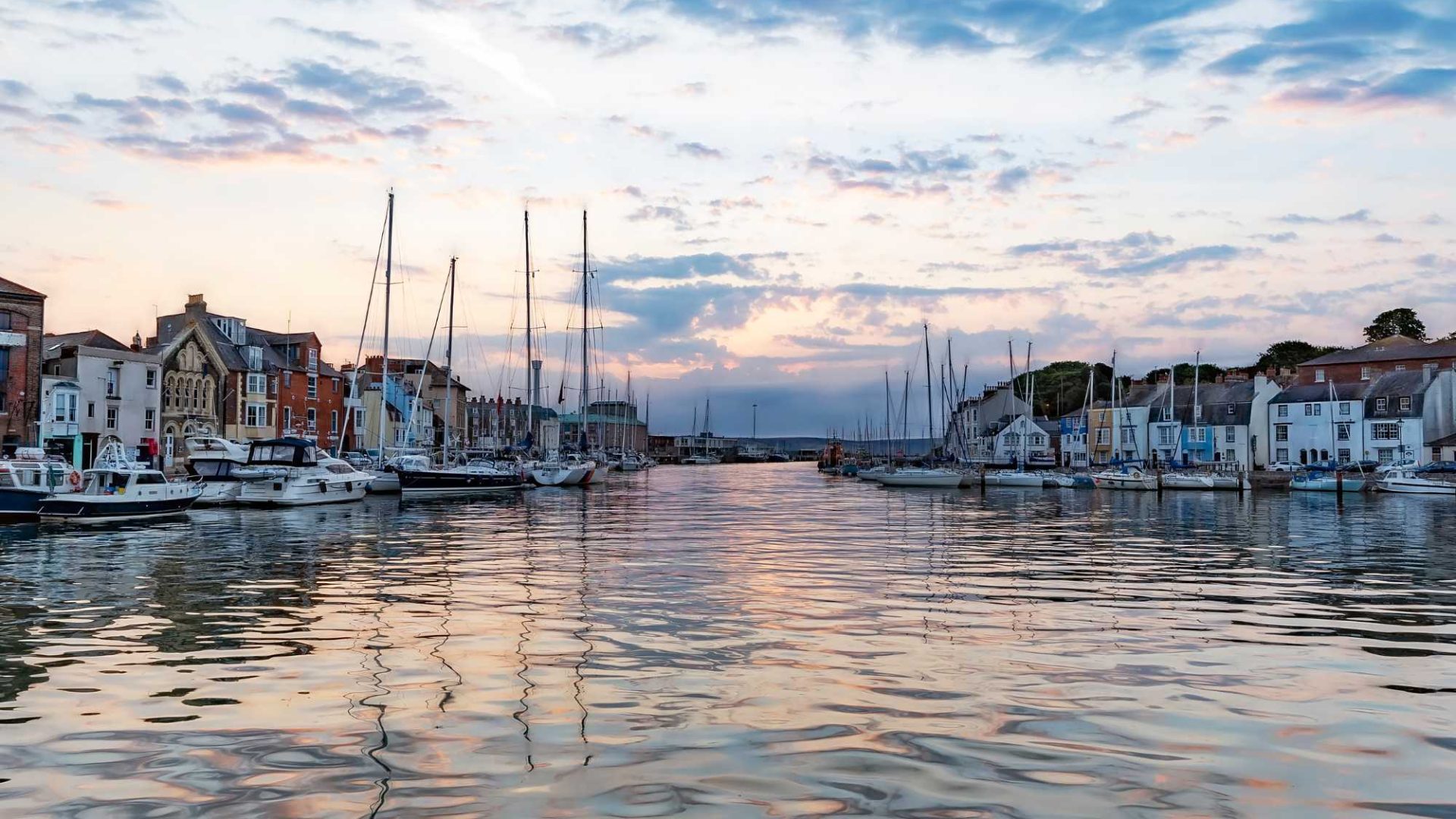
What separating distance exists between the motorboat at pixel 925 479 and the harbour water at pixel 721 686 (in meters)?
67.2

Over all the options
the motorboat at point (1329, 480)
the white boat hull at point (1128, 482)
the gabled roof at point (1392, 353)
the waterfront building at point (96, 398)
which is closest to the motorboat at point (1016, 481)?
the white boat hull at point (1128, 482)

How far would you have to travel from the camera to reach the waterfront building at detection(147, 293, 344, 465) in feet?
268

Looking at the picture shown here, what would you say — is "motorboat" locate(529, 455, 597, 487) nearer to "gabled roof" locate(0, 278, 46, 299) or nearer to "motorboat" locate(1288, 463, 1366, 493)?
"gabled roof" locate(0, 278, 46, 299)

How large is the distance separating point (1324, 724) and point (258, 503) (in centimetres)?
5469

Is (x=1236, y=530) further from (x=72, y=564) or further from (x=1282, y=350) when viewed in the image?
(x=1282, y=350)

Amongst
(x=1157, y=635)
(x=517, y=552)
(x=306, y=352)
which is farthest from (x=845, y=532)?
(x=306, y=352)

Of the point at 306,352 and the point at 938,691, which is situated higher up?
the point at 306,352

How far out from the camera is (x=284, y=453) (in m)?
60.9

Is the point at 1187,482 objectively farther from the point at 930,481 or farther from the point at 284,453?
the point at 284,453

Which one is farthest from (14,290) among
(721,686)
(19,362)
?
(721,686)

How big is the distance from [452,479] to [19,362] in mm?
26979

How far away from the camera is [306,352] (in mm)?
97375

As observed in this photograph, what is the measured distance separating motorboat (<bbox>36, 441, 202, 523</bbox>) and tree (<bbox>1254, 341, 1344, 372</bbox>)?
140 meters

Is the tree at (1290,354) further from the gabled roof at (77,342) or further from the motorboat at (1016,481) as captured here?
the gabled roof at (77,342)
